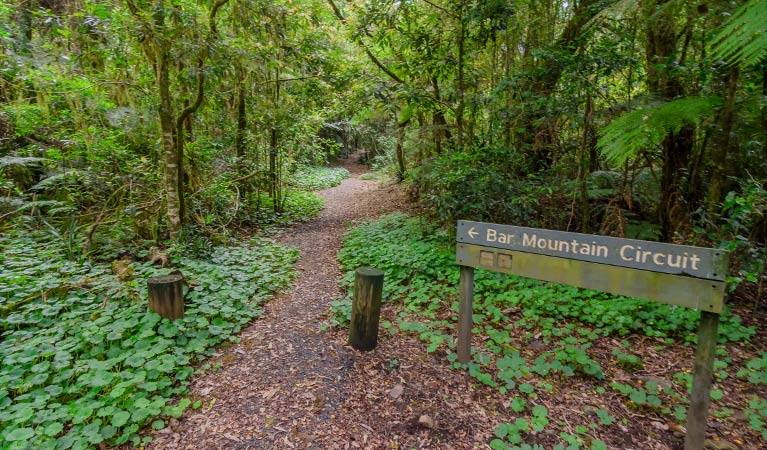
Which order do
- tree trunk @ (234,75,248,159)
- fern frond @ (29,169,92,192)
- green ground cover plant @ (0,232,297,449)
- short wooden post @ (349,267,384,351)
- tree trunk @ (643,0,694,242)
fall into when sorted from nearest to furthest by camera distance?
1. green ground cover plant @ (0,232,297,449)
2. short wooden post @ (349,267,384,351)
3. tree trunk @ (643,0,694,242)
4. fern frond @ (29,169,92,192)
5. tree trunk @ (234,75,248,159)

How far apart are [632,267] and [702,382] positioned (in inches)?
32.6

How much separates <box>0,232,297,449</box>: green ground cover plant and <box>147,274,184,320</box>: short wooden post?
0.28 feet

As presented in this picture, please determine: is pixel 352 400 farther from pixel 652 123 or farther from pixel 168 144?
pixel 168 144

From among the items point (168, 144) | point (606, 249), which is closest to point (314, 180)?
point (168, 144)

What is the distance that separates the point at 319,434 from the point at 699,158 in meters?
5.51

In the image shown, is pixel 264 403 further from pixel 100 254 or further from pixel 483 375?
pixel 100 254

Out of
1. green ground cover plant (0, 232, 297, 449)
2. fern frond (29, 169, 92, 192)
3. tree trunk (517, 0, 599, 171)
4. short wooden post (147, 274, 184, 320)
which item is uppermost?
tree trunk (517, 0, 599, 171)

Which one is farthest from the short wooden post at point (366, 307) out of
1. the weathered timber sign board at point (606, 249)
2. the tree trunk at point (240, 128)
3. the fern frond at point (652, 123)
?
the tree trunk at point (240, 128)

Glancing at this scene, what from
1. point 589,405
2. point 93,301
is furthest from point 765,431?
point 93,301

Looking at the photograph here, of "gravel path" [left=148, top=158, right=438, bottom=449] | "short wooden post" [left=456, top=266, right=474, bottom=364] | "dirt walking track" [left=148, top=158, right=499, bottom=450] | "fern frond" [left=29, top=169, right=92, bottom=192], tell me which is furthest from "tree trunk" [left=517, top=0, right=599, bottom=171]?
"fern frond" [left=29, top=169, right=92, bottom=192]

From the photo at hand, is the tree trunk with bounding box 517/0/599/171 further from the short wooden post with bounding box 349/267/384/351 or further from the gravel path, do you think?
the gravel path

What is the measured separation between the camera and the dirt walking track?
103 inches

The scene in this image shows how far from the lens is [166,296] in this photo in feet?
12.1

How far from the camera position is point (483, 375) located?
126 inches
